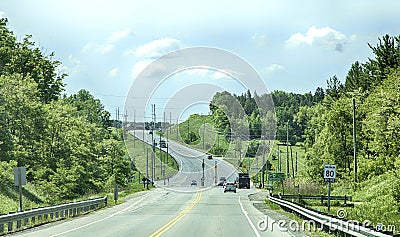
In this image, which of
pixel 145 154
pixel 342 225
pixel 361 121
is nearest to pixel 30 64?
pixel 145 154

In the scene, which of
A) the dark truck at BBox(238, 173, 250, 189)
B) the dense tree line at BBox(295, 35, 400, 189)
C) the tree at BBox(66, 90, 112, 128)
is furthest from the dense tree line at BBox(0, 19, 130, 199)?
the tree at BBox(66, 90, 112, 128)

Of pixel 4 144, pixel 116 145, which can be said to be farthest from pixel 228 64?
pixel 116 145

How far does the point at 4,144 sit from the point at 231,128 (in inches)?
839

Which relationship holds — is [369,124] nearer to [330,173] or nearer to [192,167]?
[330,173]

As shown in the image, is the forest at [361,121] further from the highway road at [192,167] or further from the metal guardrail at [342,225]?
the metal guardrail at [342,225]

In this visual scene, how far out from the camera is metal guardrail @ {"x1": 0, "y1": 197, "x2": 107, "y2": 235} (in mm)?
21844

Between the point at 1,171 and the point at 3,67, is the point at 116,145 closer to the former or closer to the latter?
the point at 3,67

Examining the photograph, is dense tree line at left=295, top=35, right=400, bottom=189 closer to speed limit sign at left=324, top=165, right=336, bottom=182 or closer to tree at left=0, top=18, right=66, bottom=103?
speed limit sign at left=324, top=165, right=336, bottom=182

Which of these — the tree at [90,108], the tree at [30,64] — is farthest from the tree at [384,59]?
the tree at [90,108]

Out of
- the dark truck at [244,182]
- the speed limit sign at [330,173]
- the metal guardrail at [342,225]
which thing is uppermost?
the speed limit sign at [330,173]

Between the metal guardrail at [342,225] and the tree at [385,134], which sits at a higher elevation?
the tree at [385,134]

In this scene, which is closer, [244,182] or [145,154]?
[145,154]

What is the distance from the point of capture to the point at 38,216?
26250 mm

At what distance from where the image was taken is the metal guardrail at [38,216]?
2184 cm
